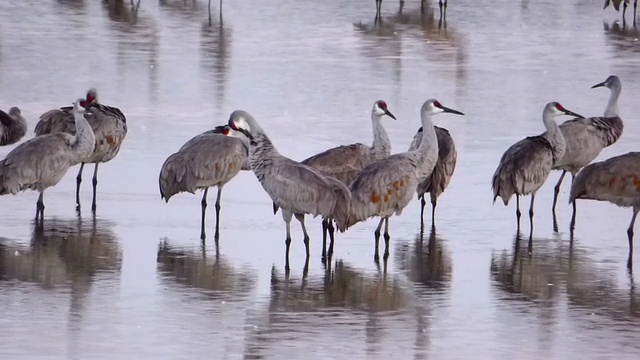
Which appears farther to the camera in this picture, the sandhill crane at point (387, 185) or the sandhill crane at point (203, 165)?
the sandhill crane at point (203, 165)

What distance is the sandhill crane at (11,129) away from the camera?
16.4 metres

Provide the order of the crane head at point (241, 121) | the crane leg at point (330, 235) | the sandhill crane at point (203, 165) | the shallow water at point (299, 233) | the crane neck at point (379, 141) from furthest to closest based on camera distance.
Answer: the crane neck at point (379, 141) → the sandhill crane at point (203, 165) → the crane head at point (241, 121) → the crane leg at point (330, 235) → the shallow water at point (299, 233)

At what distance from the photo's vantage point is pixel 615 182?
42.5 feet

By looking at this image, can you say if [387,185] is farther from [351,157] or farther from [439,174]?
[439,174]

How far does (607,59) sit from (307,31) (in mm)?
5704

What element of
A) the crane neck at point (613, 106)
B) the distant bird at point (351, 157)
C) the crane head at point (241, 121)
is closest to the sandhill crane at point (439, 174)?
the distant bird at point (351, 157)

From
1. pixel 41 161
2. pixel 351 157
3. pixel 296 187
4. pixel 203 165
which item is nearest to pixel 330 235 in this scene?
pixel 296 187

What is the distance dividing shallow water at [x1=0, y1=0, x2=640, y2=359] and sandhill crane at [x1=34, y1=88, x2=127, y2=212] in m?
0.36

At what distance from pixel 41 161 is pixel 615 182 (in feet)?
16.1

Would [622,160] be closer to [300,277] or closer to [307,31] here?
[300,277]

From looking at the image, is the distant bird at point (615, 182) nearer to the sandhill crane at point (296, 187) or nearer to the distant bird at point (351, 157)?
the distant bird at point (351, 157)

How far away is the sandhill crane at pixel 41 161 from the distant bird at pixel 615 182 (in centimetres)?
441

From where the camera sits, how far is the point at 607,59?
24906 millimetres

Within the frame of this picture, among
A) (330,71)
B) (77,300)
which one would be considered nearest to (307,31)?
(330,71)
